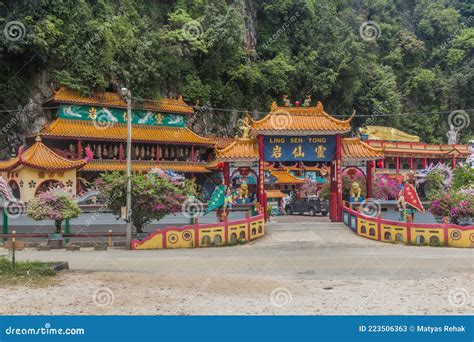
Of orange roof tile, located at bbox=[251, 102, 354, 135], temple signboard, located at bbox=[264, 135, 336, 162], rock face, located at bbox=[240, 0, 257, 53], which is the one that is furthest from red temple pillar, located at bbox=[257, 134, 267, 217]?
rock face, located at bbox=[240, 0, 257, 53]

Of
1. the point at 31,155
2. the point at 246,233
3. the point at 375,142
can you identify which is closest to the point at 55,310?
the point at 246,233

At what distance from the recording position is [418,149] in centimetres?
5638

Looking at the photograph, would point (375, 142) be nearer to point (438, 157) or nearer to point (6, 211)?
point (438, 157)

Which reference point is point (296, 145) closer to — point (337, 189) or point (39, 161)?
point (337, 189)

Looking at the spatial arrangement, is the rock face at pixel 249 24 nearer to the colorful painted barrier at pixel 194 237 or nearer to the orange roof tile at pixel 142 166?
the orange roof tile at pixel 142 166

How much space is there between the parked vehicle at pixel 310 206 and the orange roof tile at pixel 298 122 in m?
10.7

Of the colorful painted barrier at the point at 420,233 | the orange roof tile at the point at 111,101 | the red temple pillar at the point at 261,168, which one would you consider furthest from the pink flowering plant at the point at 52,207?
the orange roof tile at the point at 111,101

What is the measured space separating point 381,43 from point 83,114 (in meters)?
51.0

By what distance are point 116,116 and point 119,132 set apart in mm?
1749

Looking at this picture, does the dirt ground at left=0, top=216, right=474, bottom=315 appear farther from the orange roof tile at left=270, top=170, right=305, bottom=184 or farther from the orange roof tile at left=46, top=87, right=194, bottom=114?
the orange roof tile at left=270, top=170, right=305, bottom=184

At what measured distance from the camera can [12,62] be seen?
3853 cm

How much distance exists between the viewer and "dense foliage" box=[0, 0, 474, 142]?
39.6 m

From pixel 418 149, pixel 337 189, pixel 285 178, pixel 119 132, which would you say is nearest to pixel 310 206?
pixel 337 189

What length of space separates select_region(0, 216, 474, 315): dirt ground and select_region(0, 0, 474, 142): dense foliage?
23.8 m
